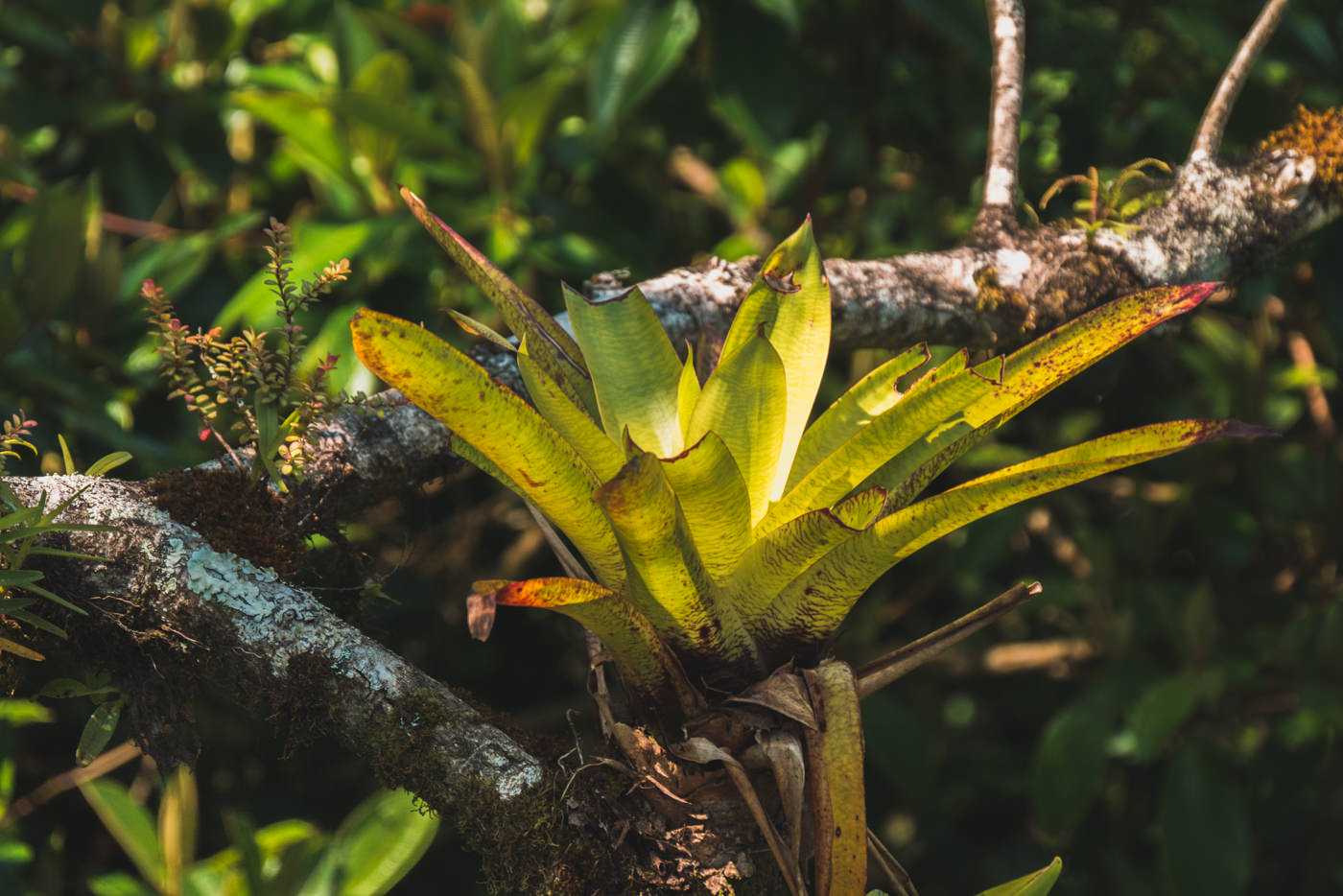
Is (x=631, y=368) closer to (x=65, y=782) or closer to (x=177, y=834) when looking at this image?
(x=177, y=834)

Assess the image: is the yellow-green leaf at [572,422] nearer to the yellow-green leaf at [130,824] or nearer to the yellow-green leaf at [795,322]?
the yellow-green leaf at [795,322]

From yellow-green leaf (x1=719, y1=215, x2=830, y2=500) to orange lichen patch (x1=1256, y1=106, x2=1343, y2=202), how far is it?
2.94ft

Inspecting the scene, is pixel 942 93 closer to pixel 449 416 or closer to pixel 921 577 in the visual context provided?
pixel 921 577

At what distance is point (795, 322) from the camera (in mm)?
832

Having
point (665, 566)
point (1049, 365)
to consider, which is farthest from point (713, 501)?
point (1049, 365)

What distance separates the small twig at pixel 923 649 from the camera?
750mm

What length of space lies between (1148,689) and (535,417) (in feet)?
6.09

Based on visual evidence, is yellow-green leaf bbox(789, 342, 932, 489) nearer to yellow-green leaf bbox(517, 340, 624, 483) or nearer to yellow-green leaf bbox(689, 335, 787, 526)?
yellow-green leaf bbox(689, 335, 787, 526)

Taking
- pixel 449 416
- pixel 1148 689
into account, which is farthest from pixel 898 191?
pixel 449 416

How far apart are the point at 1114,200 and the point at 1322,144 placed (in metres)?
0.34

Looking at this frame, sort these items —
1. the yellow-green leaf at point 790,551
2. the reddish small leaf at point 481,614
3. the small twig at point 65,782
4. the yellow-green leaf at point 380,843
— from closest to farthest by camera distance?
the reddish small leaf at point 481,614
the yellow-green leaf at point 790,551
the yellow-green leaf at point 380,843
the small twig at point 65,782

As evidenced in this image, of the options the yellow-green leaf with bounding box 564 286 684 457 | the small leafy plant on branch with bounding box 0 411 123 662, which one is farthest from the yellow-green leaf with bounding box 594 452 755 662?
the small leafy plant on branch with bounding box 0 411 123 662

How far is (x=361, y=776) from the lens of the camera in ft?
8.27

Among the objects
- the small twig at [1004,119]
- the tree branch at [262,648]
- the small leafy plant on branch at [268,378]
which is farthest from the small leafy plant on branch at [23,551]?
the small twig at [1004,119]
